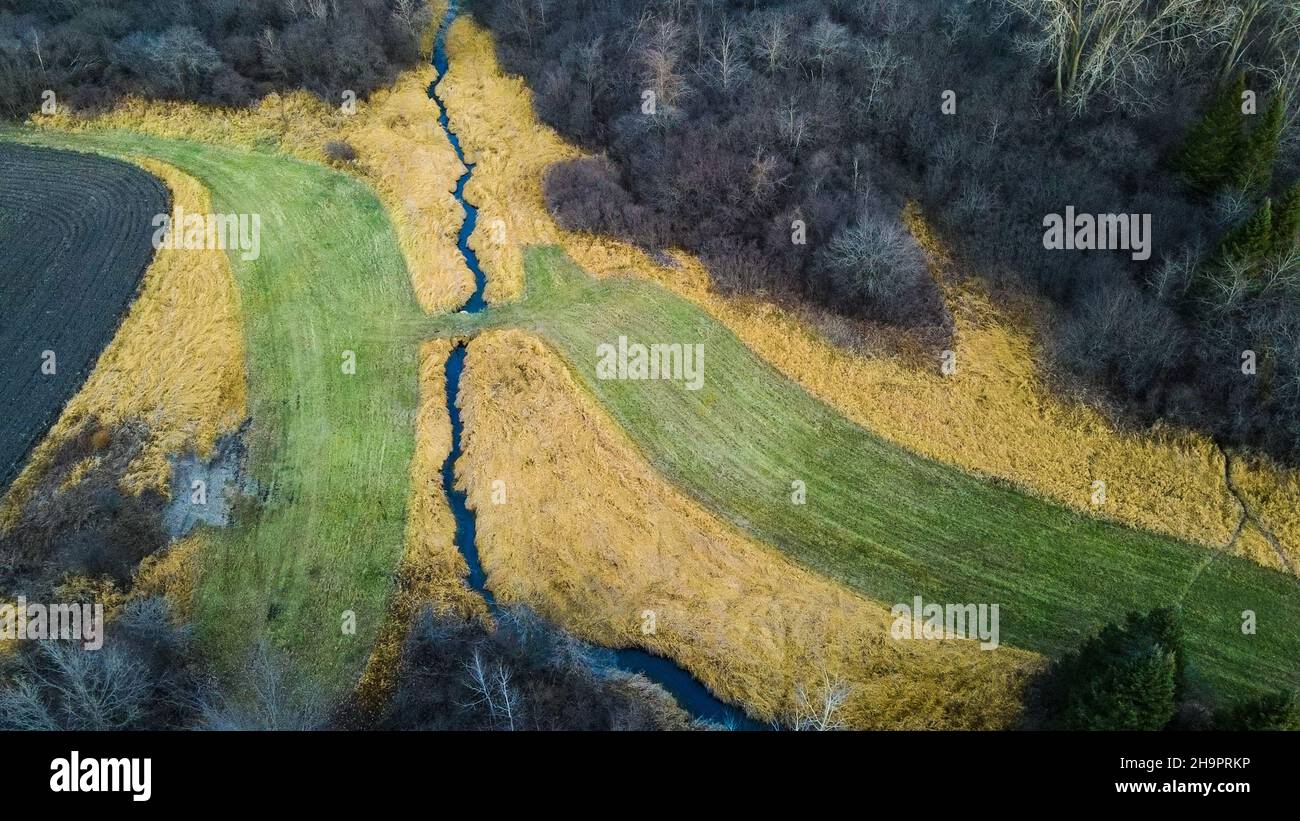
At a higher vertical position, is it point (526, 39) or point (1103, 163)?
point (526, 39)

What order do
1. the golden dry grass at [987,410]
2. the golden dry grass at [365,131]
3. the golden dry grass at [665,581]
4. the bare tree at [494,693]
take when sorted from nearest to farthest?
the bare tree at [494,693]
the golden dry grass at [665,581]
the golden dry grass at [987,410]
the golden dry grass at [365,131]

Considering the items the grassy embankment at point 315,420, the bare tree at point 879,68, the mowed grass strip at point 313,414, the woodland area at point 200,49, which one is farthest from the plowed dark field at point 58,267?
the bare tree at point 879,68

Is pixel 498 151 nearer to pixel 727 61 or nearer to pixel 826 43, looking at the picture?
pixel 727 61

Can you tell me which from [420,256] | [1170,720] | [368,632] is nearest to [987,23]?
[420,256]

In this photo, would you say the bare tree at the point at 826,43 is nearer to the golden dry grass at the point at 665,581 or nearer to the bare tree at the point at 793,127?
the bare tree at the point at 793,127

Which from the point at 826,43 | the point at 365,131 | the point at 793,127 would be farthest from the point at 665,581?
the point at 365,131

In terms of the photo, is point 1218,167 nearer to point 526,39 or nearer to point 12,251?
point 526,39
